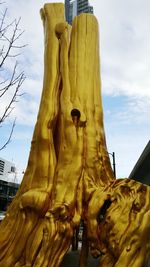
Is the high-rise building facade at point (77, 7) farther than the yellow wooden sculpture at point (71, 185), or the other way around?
the high-rise building facade at point (77, 7)

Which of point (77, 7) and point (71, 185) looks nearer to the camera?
point (71, 185)

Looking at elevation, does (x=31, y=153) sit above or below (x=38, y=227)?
above

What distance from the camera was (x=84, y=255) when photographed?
2262 millimetres

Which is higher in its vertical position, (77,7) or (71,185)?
(77,7)

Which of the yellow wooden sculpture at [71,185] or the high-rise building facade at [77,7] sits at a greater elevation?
the high-rise building facade at [77,7]

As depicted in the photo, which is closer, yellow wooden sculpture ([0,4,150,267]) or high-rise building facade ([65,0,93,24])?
yellow wooden sculpture ([0,4,150,267])

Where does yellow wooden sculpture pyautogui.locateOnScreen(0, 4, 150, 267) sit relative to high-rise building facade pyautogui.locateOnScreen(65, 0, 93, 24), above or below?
below

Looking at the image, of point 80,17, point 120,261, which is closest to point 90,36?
point 80,17

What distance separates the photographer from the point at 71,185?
7.74 ft

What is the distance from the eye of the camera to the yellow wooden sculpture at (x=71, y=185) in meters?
2.11

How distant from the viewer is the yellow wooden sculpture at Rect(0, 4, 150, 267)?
6.93 feet

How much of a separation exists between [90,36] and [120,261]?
217cm

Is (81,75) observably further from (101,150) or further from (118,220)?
(118,220)

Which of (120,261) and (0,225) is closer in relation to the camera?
(120,261)
